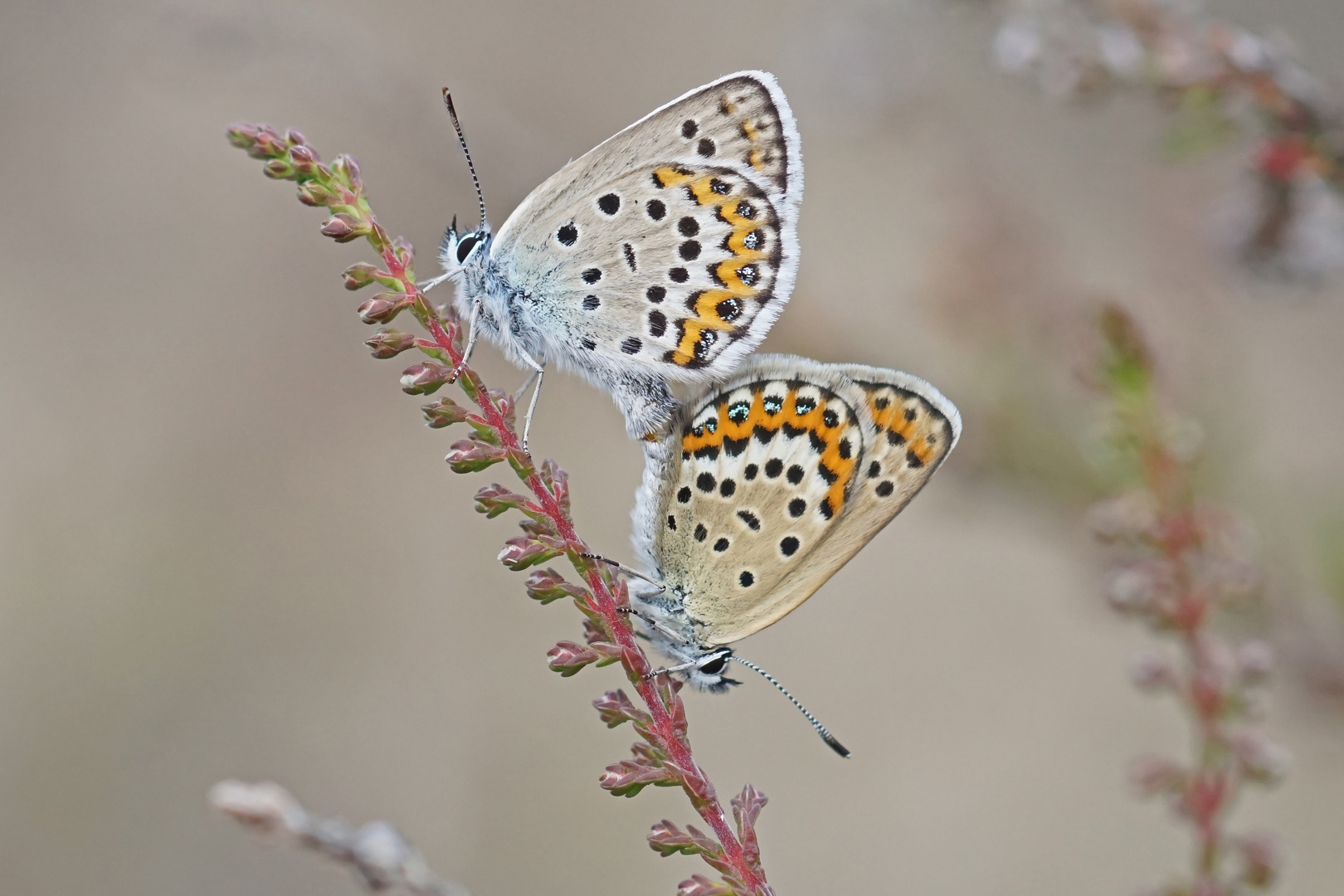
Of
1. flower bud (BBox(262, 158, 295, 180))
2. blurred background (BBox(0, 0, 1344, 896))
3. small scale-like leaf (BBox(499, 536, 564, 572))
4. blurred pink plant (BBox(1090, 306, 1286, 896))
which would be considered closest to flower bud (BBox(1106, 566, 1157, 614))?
blurred pink plant (BBox(1090, 306, 1286, 896))

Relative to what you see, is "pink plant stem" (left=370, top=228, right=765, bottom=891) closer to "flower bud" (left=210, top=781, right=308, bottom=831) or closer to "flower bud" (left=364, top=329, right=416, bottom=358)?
"flower bud" (left=364, top=329, right=416, bottom=358)

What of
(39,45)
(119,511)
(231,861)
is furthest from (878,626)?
(39,45)

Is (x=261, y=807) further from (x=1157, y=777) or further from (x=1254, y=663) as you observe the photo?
(x=1254, y=663)

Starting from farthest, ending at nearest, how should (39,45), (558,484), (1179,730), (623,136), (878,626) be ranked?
1. (878,626)
2. (1179,730)
3. (39,45)
4. (623,136)
5. (558,484)

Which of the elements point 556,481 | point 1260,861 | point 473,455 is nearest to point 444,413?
point 473,455

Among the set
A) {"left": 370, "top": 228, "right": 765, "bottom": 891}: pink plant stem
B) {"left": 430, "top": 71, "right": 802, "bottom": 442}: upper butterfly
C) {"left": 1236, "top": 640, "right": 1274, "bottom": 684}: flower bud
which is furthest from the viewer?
{"left": 430, "top": 71, "right": 802, "bottom": 442}: upper butterfly

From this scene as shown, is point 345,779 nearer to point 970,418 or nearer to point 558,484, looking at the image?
point 970,418
